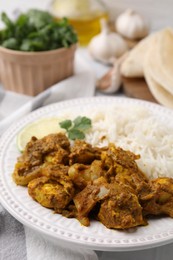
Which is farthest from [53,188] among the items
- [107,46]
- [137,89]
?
[107,46]

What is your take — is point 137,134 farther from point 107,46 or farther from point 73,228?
point 107,46

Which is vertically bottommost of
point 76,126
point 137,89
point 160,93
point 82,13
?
point 137,89

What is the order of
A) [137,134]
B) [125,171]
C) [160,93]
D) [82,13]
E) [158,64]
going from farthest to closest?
[82,13] < [158,64] < [160,93] < [137,134] < [125,171]

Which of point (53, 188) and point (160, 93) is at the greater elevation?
point (53, 188)

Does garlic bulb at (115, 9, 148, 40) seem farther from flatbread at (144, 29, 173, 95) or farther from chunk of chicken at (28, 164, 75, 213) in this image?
chunk of chicken at (28, 164, 75, 213)

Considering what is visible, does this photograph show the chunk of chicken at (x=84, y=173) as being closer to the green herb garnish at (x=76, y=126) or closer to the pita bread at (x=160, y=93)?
the green herb garnish at (x=76, y=126)

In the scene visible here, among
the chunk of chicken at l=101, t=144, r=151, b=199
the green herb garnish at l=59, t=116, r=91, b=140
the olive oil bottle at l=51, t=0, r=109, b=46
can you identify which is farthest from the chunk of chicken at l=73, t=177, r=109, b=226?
the olive oil bottle at l=51, t=0, r=109, b=46

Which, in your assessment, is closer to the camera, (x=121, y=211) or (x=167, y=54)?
(x=121, y=211)
